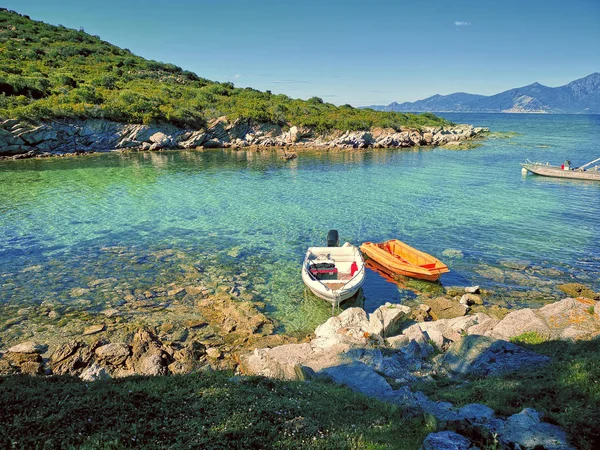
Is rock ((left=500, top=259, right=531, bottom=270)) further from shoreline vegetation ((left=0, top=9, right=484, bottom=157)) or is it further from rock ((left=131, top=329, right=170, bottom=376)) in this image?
shoreline vegetation ((left=0, top=9, right=484, bottom=157))

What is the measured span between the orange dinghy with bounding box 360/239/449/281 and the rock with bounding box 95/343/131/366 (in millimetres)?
12036

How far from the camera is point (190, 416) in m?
5.75

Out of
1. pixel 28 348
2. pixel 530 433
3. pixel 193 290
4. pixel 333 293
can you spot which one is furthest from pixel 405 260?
pixel 28 348

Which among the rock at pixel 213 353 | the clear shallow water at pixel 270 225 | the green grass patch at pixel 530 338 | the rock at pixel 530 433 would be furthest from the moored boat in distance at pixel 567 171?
the rock at pixel 213 353

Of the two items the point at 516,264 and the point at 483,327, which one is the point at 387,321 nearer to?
the point at 483,327

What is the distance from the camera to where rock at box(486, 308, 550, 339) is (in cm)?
1055

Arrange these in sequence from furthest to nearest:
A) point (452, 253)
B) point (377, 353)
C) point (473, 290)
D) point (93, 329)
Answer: point (452, 253), point (473, 290), point (93, 329), point (377, 353)

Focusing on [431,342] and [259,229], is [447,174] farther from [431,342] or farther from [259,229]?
[431,342]

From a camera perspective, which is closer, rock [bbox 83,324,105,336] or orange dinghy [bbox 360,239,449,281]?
rock [bbox 83,324,105,336]

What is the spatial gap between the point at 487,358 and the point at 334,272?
29.1ft

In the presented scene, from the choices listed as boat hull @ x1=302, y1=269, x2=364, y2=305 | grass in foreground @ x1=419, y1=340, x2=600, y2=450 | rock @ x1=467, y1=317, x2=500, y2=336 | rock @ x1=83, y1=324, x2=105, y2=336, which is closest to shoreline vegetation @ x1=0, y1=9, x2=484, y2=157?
rock @ x1=83, y1=324, x2=105, y2=336

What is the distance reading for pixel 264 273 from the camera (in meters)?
17.9

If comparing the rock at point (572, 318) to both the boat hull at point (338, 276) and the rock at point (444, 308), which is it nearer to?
the rock at point (444, 308)

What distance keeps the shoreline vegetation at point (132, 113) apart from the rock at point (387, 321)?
56.0 meters
